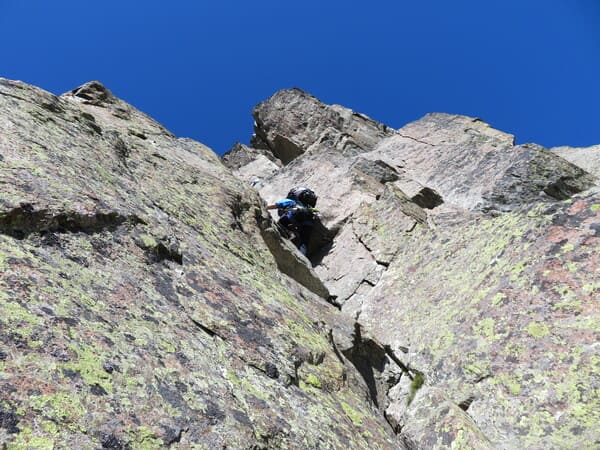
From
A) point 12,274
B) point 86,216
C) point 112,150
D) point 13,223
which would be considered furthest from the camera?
point 112,150

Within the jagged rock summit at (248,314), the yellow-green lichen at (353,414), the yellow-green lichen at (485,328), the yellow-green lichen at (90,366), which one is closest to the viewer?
the yellow-green lichen at (90,366)

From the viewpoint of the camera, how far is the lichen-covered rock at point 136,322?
4988mm

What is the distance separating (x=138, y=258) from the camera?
809 cm

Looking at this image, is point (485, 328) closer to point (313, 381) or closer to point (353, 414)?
point (353, 414)

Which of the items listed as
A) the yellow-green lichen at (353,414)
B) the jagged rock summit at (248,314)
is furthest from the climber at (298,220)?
the yellow-green lichen at (353,414)

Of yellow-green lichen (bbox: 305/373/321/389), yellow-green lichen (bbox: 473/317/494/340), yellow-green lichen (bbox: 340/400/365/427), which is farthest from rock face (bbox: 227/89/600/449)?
yellow-green lichen (bbox: 305/373/321/389)

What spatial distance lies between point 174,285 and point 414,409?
Result: 519 cm

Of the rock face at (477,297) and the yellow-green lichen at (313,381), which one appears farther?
the rock face at (477,297)

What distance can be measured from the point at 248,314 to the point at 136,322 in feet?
7.99

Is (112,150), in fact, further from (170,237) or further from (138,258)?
(138,258)

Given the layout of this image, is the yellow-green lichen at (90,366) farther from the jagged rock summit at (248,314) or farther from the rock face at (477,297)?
the rock face at (477,297)

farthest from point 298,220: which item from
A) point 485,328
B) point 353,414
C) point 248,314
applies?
point 353,414

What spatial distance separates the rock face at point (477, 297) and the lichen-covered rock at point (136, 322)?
1.72m

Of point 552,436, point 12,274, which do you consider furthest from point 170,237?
point 552,436
